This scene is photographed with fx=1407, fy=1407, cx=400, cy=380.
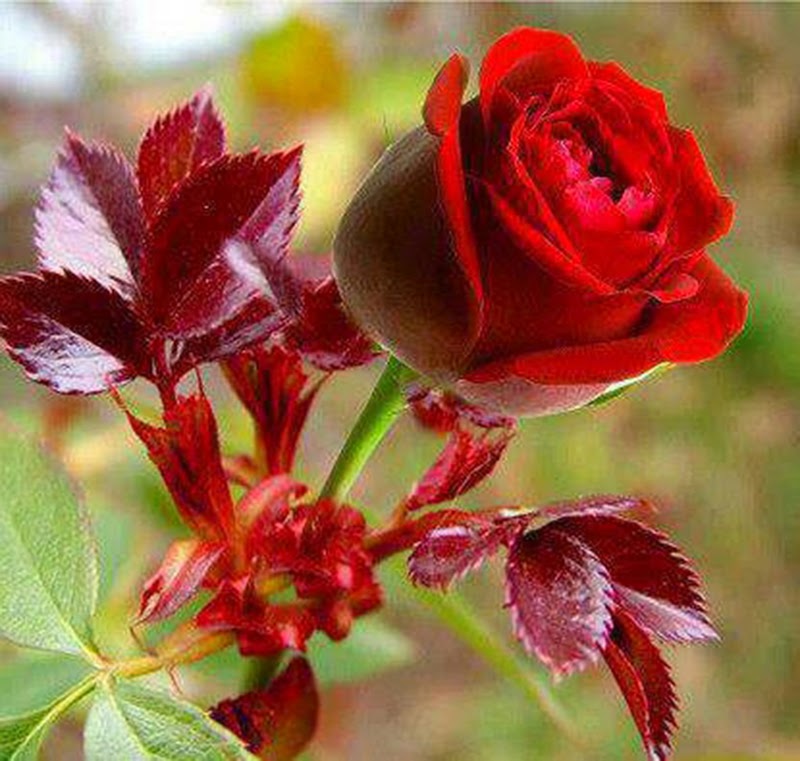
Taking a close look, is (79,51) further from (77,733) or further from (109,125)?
(77,733)

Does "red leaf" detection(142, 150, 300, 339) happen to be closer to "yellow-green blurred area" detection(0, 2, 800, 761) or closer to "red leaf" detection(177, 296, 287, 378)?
"red leaf" detection(177, 296, 287, 378)

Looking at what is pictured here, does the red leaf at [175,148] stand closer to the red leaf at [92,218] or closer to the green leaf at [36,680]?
the red leaf at [92,218]

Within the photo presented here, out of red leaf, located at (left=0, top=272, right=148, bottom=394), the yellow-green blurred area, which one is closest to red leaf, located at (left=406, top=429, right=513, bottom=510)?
red leaf, located at (left=0, top=272, right=148, bottom=394)

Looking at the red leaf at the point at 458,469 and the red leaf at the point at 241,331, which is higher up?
the red leaf at the point at 241,331

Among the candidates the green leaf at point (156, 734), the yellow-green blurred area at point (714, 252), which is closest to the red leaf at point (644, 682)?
the green leaf at point (156, 734)

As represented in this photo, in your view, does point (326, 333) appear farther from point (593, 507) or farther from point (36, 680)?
point (36, 680)

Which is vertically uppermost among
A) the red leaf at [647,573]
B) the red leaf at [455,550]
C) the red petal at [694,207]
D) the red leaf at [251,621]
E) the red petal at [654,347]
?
the red petal at [694,207]

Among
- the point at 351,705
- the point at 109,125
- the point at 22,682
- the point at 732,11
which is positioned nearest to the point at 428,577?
the point at 22,682
